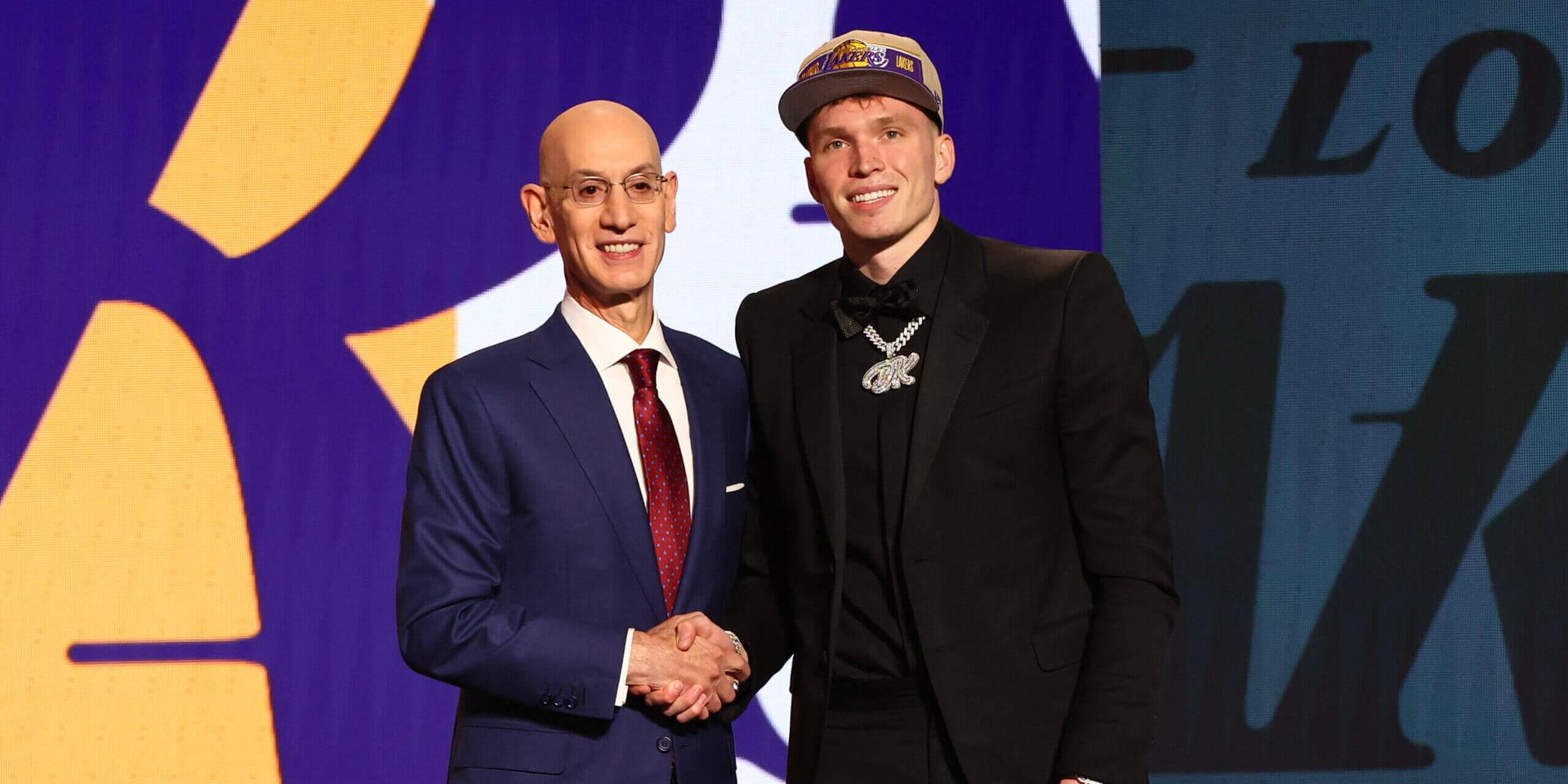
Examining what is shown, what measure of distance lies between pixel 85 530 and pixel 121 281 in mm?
628

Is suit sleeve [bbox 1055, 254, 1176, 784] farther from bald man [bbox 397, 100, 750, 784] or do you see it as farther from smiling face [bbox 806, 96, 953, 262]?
bald man [bbox 397, 100, 750, 784]

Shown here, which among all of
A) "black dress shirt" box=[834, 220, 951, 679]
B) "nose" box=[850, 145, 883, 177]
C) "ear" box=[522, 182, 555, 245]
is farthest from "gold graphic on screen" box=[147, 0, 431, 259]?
"black dress shirt" box=[834, 220, 951, 679]

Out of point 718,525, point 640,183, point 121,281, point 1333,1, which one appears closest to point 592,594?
point 718,525

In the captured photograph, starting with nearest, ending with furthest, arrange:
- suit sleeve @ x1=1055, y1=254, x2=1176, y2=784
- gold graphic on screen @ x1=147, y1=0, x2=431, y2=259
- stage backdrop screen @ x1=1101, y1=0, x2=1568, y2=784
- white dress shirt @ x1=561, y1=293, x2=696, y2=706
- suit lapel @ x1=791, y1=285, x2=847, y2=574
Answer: suit sleeve @ x1=1055, y1=254, x2=1176, y2=784, suit lapel @ x1=791, y1=285, x2=847, y2=574, white dress shirt @ x1=561, y1=293, x2=696, y2=706, stage backdrop screen @ x1=1101, y1=0, x2=1568, y2=784, gold graphic on screen @ x1=147, y1=0, x2=431, y2=259

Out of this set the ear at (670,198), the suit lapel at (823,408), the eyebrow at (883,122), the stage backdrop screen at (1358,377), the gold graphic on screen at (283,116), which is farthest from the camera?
the gold graphic on screen at (283,116)

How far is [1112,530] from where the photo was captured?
6.23ft

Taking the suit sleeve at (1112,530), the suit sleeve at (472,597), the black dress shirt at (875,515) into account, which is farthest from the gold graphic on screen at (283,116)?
the suit sleeve at (1112,530)

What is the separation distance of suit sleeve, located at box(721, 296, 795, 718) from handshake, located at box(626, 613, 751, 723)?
→ 5 centimetres

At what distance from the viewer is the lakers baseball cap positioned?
Answer: 203 cm

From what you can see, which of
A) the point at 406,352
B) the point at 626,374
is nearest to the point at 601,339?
the point at 626,374

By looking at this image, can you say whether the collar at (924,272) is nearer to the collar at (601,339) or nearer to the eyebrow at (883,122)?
the eyebrow at (883,122)

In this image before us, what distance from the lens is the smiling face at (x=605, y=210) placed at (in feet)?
7.15

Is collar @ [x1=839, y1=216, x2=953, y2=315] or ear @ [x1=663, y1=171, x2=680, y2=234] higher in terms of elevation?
ear @ [x1=663, y1=171, x2=680, y2=234]

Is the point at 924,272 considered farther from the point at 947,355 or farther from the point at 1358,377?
the point at 1358,377
